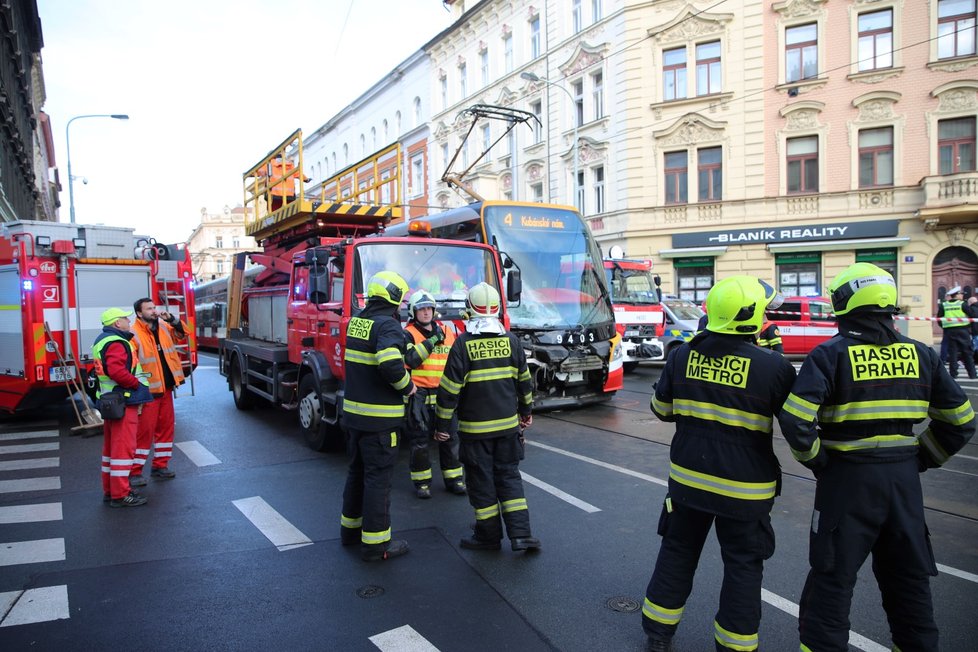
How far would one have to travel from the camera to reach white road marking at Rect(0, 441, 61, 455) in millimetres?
7961

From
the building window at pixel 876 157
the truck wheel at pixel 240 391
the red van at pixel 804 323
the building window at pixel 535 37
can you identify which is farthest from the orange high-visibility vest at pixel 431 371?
the building window at pixel 535 37

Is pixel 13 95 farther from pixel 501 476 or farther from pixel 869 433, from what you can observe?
pixel 869 433

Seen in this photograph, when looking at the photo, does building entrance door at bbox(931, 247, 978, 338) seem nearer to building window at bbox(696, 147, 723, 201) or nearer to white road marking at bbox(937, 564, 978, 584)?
building window at bbox(696, 147, 723, 201)

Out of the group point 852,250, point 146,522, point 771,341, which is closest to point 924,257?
point 852,250

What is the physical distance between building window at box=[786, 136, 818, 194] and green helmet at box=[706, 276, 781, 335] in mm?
21757

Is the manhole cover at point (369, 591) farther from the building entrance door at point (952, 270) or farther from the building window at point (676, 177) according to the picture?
the building window at point (676, 177)

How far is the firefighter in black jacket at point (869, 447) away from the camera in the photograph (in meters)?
2.70

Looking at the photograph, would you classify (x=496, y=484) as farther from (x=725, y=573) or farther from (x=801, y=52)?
(x=801, y=52)

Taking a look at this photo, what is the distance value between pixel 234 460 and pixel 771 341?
5649mm

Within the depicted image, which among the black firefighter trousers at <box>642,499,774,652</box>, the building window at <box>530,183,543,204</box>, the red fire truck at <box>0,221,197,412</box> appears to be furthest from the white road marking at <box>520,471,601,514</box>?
the building window at <box>530,183,543,204</box>

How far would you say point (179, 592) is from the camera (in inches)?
155

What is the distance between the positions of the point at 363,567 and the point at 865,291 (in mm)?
3293

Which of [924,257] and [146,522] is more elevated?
[924,257]

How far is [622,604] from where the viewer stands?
3670 millimetres
